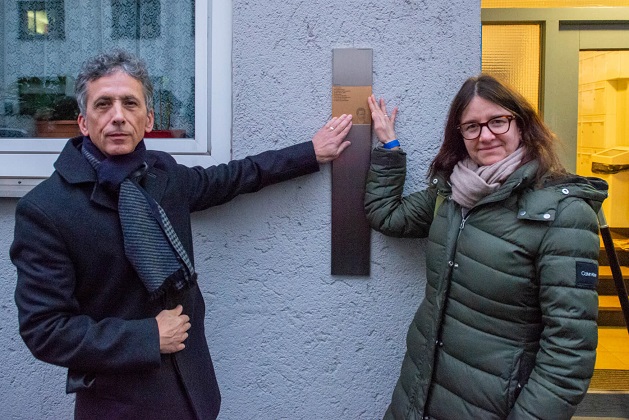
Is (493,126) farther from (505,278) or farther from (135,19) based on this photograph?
(135,19)

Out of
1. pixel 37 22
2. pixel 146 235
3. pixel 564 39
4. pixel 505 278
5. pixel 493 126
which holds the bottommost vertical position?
pixel 505 278

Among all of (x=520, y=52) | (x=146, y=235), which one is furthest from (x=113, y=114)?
(x=520, y=52)

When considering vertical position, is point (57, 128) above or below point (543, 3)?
below

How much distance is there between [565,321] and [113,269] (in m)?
1.36

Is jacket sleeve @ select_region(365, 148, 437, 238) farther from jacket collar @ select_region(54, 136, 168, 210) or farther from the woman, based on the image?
jacket collar @ select_region(54, 136, 168, 210)

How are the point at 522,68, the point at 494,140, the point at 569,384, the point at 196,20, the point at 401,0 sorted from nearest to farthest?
the point at 569,384
the point at 494,140
the point at 401,0
the point at 196,20
the point at 522,68

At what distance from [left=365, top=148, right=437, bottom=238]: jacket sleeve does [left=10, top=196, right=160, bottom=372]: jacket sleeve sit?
1.16 m

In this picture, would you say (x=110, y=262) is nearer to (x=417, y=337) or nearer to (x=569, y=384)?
(x=417, y=337)

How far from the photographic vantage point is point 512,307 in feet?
6.84

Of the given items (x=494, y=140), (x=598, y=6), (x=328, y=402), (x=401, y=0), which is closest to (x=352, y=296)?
(x=328, y=402)

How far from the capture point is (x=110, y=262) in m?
2.04

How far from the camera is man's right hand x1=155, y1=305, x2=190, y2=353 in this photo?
2076mm

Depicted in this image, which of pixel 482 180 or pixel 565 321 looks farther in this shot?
pixel 482 180

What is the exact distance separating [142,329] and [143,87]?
0.79 metres
